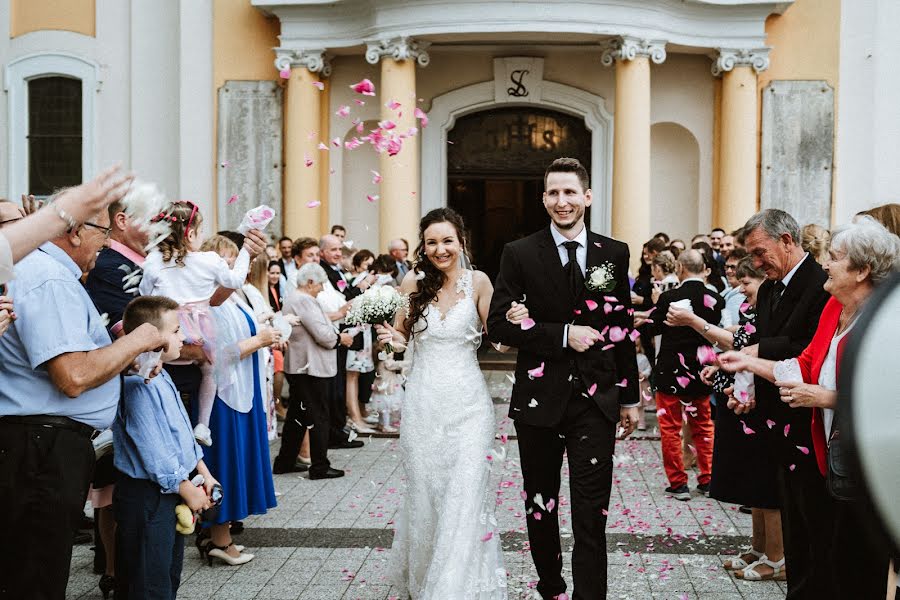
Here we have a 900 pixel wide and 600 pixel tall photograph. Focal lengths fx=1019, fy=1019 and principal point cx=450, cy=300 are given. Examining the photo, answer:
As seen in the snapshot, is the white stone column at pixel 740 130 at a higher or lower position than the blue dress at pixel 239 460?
higher

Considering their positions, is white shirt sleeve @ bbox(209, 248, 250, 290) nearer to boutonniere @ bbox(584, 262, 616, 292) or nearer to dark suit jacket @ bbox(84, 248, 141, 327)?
dark suit jacket @ bbox(84, 248, 141, 327)

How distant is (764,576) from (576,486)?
1.75 m

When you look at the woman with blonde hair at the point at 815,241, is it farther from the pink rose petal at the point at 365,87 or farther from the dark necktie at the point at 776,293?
the pink rose petal at the point at 365,87

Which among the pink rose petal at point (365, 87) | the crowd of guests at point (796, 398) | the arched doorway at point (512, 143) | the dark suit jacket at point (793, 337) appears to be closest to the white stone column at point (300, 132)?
the pink rose petal at point (365, 87)

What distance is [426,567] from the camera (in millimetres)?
5539

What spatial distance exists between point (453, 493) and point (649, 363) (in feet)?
23.7

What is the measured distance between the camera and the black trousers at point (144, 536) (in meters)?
4.58

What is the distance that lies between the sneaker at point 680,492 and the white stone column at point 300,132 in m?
9.89

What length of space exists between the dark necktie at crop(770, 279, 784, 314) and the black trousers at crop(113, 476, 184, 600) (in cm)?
318

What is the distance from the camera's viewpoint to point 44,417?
3873 millimetres

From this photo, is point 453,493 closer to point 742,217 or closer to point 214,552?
point 214,552

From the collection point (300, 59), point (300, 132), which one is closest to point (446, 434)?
point (300, 132)

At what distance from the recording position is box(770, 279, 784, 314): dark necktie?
5.37 metres

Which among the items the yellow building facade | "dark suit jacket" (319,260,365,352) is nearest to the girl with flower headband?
"dark suit jacket" (319,260,365,352)
